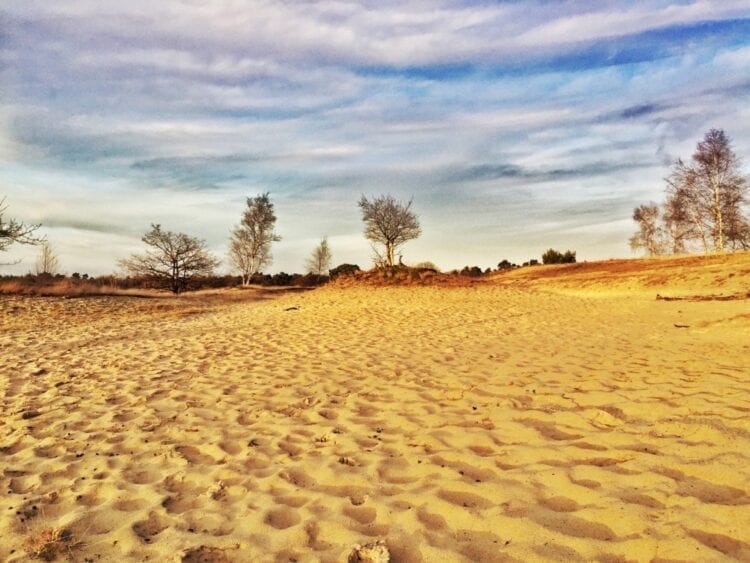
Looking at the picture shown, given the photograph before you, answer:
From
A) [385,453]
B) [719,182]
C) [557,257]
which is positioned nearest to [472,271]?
[557,257]

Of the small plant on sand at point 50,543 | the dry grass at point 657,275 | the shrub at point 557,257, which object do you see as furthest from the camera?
the shrub at point 557,257

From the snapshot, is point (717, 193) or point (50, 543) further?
point (717, 193)

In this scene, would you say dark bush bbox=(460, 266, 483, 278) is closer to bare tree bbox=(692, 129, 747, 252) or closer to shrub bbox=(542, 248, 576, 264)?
shrub bbox=(542, 248, 576, 264)

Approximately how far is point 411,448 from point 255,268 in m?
42.3

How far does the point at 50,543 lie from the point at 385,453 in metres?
2.40

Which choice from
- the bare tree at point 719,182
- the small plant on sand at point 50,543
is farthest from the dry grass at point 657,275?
the small plant on sand at point 50,543

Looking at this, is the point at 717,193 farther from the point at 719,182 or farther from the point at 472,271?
the point at 472,271

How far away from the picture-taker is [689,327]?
38.4 ft

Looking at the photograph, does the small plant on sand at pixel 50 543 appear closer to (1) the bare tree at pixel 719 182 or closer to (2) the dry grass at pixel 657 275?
(2) the dry grass at pixel 657 275

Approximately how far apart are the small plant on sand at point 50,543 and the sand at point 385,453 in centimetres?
1

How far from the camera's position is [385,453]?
159 inches

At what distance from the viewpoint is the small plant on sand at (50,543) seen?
271 centimetres

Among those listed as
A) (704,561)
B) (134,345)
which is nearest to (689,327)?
(704,561)

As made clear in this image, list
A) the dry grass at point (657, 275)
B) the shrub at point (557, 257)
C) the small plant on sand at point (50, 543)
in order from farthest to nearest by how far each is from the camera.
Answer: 1. the shrub at point (557, 257)
2. the dry grass at point (657, 275)
3. the small plant on sand at point (50, 543)
